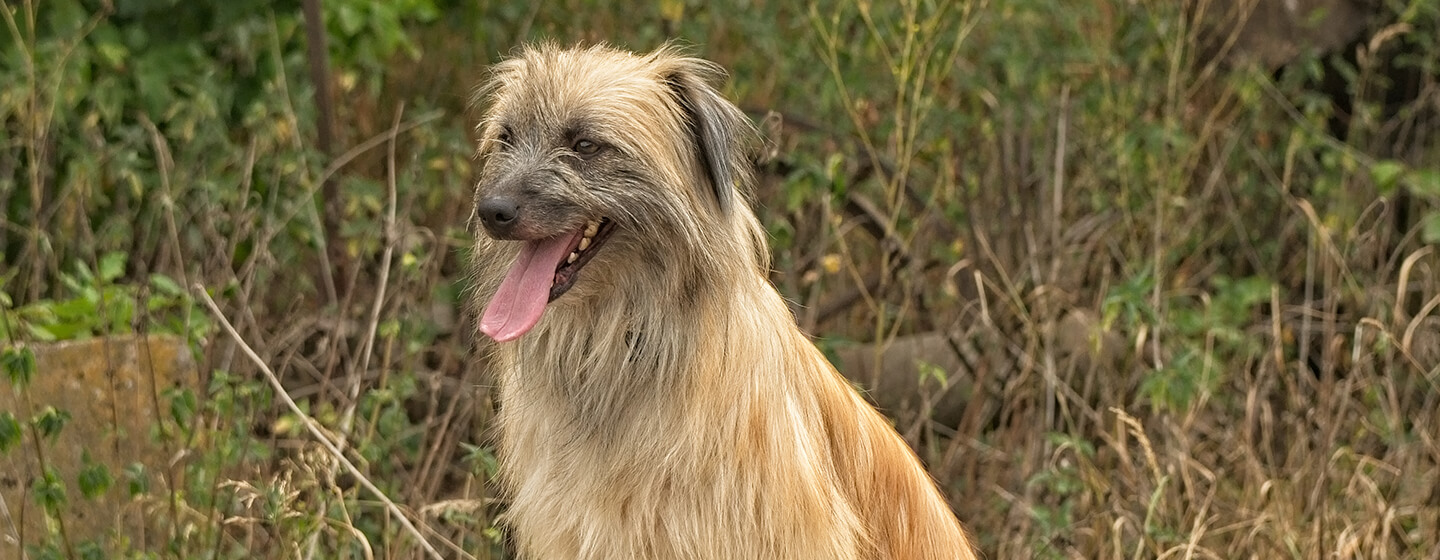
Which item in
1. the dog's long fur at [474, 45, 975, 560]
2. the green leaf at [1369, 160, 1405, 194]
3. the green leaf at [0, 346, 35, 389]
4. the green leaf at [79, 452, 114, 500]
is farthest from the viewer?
the green leaf at [1369, 160, 1405, 194]

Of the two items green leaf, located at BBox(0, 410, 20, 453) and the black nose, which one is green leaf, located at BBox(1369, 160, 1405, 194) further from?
green leaf, located at BBox(0, 410, 20, 453)

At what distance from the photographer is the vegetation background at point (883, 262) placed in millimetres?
4844

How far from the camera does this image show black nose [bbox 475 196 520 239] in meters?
3.40

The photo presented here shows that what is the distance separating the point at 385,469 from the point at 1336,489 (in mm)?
3204

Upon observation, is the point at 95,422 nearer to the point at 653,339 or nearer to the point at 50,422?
the point at 50,422

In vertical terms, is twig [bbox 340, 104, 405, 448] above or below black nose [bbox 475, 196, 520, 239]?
below

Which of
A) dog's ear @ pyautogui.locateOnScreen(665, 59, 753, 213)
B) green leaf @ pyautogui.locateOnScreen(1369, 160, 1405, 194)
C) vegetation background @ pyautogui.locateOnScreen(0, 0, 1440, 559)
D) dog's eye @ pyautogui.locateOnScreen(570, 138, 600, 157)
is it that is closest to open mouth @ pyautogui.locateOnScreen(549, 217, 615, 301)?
dog's eye @ pyautogui.locateOnScreen(570, 138, 600, 157)

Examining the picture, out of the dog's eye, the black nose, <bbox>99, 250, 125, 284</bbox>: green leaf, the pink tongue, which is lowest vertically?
<bbox>99, 250, 125, 284</bbox>: green leaf

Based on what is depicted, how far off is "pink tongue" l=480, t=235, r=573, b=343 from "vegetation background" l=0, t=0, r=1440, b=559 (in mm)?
821

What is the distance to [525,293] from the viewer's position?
3.53 m

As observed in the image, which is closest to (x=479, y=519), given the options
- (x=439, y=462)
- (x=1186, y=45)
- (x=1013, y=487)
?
(x=439, y=462)

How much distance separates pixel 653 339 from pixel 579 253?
0.83 ft

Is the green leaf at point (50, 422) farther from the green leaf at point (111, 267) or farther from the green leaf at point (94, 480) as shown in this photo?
the green leaf at point (111, 267)

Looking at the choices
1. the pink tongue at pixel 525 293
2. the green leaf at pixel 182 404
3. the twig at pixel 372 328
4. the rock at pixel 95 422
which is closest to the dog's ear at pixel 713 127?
the pink tongue at pixel 525 293
